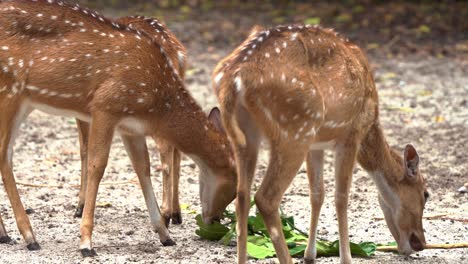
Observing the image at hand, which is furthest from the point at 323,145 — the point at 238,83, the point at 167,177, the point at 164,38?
the point at 164,38

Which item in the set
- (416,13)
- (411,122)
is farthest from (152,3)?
(411,122)

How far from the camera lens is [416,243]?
705cm

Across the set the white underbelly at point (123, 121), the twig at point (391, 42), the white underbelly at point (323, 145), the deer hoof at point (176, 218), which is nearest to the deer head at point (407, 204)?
the white underbelly at point (323, 145)

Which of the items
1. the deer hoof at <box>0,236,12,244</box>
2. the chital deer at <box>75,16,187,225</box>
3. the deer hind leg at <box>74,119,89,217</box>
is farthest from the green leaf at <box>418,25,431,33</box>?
the deer hoof at <box>0,236,12,244</box>

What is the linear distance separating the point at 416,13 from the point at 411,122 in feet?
20.4

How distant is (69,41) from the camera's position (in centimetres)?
712

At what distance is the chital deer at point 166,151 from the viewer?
7.65 m

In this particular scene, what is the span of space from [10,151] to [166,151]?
1.12 meters

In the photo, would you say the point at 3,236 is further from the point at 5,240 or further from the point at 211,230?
the point at 211,230

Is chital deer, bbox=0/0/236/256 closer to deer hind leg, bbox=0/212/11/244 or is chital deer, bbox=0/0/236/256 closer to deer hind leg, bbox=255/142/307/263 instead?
deer hind leg, bbox=0/212/11/244

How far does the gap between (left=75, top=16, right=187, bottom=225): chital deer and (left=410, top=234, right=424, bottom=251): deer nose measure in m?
1.79

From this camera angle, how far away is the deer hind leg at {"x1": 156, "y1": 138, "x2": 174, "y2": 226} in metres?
7.61

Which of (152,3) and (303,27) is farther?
(152,3)

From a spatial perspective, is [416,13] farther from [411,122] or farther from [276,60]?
[276,60]
